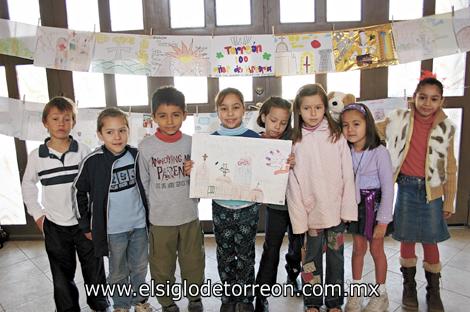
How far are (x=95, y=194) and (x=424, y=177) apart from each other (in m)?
1.80

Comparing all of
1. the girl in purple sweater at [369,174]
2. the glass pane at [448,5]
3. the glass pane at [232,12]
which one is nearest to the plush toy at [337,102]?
the girl in purple sweater at [369,174]

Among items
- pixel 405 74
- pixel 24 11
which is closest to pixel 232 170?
pixel 405 74

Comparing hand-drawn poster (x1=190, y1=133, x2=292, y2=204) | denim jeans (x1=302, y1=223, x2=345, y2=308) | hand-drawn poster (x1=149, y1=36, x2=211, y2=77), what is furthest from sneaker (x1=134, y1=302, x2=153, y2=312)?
hand-drawn poster (x1=149, y1=36, x2=211, y2=77)

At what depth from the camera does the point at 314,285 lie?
1825 mm

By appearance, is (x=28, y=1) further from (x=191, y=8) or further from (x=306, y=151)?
(x=306, y=151)

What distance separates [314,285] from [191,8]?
7.43 ft

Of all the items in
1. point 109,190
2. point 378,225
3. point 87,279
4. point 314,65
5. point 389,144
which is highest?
point 314,65

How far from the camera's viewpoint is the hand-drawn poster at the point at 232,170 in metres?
1.76

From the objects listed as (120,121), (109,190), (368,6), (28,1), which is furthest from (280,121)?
(28,1)

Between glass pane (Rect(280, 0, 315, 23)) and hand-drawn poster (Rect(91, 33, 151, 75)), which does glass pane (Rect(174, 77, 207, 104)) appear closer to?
hand-drawn poster (Rect(91, 33, 151, 75))

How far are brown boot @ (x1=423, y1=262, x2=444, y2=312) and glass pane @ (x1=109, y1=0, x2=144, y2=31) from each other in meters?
2.69

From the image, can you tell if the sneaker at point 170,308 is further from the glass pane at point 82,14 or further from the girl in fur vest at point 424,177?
the glass pane at point 82,14

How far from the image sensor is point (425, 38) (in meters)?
2.53

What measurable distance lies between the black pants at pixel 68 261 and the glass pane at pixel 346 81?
2185 millimetres
